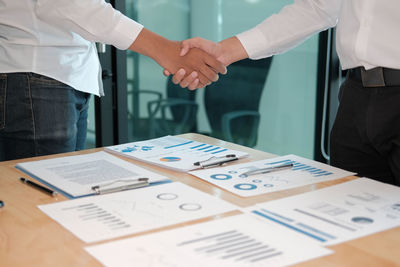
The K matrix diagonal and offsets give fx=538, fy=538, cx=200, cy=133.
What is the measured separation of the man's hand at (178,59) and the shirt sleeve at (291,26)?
163 mm

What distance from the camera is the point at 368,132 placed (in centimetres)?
136

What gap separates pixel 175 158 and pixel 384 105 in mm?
533

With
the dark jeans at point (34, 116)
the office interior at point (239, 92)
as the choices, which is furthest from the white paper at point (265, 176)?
the office interior at point (239, 92)

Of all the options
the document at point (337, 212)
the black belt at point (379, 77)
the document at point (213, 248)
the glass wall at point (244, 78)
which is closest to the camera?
the document at point (213, 248)

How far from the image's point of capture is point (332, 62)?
3.18m

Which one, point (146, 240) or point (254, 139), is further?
point (254, 139)

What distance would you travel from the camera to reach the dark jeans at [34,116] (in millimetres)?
1579

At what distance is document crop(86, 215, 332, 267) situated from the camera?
766 mm

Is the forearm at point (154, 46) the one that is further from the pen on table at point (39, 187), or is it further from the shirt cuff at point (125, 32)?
the pen on table at point (39, 187)

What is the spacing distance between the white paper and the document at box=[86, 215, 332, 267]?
0.21 metres

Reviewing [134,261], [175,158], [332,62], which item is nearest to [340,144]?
[175,158]

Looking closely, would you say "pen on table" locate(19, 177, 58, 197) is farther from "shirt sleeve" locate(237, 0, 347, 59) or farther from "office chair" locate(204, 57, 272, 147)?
"office chair" locate(204, 57, 272, 147)

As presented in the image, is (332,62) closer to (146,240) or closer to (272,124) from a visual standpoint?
(272,124)

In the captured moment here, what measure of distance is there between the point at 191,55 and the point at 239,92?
1427 mm
